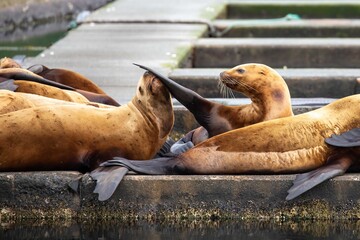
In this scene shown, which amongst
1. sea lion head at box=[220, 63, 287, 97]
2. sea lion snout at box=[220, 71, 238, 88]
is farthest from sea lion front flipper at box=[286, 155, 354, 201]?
sea lion snout at box=[220, 71, 238, 88]

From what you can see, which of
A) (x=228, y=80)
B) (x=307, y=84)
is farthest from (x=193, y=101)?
(x=307, y=84)

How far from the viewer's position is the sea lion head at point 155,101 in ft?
28.3

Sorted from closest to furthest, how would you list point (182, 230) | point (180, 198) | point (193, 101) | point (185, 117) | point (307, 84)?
point (182, 230) → point (180, 198) → point (193, 101) → point (185, 117) → point (307, 84)

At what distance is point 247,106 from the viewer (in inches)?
358

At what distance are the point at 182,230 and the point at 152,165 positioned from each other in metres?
0.56

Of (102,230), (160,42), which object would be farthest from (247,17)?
(102,230)

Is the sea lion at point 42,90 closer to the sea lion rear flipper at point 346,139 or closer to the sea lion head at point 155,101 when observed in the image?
the sea lion head at point 155,101


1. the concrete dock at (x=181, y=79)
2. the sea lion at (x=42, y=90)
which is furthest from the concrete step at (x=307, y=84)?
the sea lion at (x=42, y=90)

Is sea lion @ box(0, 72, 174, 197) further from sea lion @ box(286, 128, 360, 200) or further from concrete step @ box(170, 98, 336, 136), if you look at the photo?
concrete step @ box(170, 98, 336, 136)

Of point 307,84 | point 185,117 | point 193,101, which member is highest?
point 193,101

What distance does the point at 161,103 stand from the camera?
8695 mm

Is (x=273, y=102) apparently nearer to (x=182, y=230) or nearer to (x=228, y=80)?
(x=228, y=80)

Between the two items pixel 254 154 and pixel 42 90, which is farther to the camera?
pixel 42 90

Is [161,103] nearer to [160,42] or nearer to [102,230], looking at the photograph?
[102,230]
